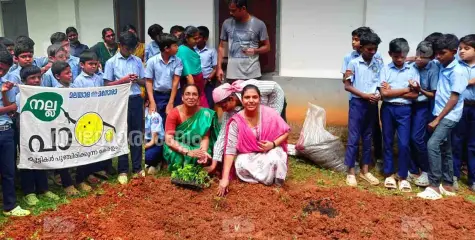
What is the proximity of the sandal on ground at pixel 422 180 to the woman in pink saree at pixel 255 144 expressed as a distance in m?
1.72

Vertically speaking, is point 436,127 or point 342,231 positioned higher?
point 436,127

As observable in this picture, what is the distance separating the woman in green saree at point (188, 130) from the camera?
5.30m

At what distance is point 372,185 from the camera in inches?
214

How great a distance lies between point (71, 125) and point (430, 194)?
13.2 ft

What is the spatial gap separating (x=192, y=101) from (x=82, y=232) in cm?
197

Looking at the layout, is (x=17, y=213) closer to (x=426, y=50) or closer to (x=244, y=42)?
(x=244, y=42)

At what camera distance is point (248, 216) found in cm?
422

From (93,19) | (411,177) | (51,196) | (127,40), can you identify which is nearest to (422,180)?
(411,177)

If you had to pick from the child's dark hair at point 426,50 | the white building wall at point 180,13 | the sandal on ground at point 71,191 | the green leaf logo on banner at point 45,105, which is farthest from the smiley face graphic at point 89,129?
the child's dark hair at point 426,50

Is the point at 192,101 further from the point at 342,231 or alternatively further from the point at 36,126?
the point at 342,231

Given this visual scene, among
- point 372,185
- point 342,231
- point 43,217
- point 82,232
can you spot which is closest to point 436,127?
point 372,185

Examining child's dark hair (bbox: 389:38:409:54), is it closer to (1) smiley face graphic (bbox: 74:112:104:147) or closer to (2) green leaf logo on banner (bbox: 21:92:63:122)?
(1) smiley face graphic (bbox: 74:112:104:147)

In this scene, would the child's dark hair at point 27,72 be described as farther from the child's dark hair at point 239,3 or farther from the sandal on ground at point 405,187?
the sandal on ground at point 405,187

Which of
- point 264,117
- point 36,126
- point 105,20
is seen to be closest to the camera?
point 36,126
